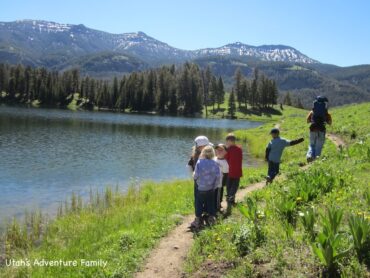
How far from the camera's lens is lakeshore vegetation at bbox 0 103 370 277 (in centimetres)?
808

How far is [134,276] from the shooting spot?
33.5 ft

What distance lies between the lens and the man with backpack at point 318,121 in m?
20.7

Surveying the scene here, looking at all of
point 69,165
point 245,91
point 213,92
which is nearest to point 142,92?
point 213,92

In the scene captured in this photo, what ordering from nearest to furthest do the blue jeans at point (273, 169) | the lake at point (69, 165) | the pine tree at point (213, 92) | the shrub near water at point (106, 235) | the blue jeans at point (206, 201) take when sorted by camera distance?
the shrub near water at point (106, 235)
the blue jeans at point (206, 201)
the blue jeans at point (273, 169)
the lake at point (69, 165)
the pine tree at point (213, 92)

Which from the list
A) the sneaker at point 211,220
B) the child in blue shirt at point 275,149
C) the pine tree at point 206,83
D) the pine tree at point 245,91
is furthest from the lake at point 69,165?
the pine tree at point 206,83

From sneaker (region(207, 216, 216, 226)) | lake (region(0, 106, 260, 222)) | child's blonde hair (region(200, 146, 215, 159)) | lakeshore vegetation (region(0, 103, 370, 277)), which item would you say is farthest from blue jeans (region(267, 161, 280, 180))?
lake (region(0, 106, 260, 222))

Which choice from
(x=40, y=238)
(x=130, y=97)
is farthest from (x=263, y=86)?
(x=40, y=238)

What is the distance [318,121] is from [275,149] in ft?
14.1

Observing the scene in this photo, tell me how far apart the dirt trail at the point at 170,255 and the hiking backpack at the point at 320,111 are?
33.6 ft

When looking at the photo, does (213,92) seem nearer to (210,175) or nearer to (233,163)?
(233,163)

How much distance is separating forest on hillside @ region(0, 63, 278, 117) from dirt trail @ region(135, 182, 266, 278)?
5789 inches

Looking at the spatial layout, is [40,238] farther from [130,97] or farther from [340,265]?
[130,97]

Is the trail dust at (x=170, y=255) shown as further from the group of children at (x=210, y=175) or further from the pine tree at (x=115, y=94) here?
the pine tree at (x=115, y=94)

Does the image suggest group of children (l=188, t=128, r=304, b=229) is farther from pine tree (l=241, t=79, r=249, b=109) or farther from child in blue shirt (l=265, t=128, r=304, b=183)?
pine tree (l=241, t=79, r=249, b=109)
